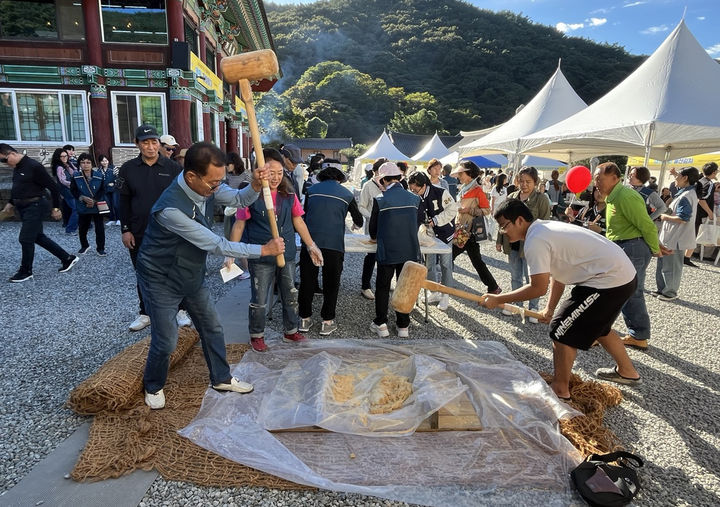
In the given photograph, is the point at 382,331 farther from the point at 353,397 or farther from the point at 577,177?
the point at 577,177

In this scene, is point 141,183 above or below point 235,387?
above

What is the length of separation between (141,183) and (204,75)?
11114 millimetres

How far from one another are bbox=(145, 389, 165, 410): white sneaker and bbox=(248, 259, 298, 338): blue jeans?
1113 mm

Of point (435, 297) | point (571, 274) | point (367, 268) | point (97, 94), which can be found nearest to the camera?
point (571, 274)

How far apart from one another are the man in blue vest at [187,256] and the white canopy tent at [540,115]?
9.12 metres

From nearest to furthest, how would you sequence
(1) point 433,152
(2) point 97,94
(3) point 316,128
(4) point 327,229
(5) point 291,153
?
(4) point 327,229 → (5) point 291,153 → (2) point 97,94 → (1) point 433,152 → (3) point 316,128

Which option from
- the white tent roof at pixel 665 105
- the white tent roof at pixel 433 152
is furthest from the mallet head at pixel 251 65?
the white tent roof at pixel 433 152

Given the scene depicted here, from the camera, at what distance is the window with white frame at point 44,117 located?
37.4ft

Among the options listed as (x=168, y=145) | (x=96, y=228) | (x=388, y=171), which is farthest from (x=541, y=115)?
(x=96, y=228)

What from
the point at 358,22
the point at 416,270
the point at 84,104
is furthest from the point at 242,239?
the point at 358,22

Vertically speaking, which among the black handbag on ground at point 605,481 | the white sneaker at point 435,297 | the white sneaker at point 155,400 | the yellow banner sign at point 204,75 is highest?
the yellow banner sign at point 204,75

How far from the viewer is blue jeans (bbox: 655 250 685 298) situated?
19.6 ft

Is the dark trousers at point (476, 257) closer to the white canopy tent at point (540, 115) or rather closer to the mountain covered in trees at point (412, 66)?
the white canopy tent at point (540, 115)

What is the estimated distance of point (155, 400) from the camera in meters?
2.86
